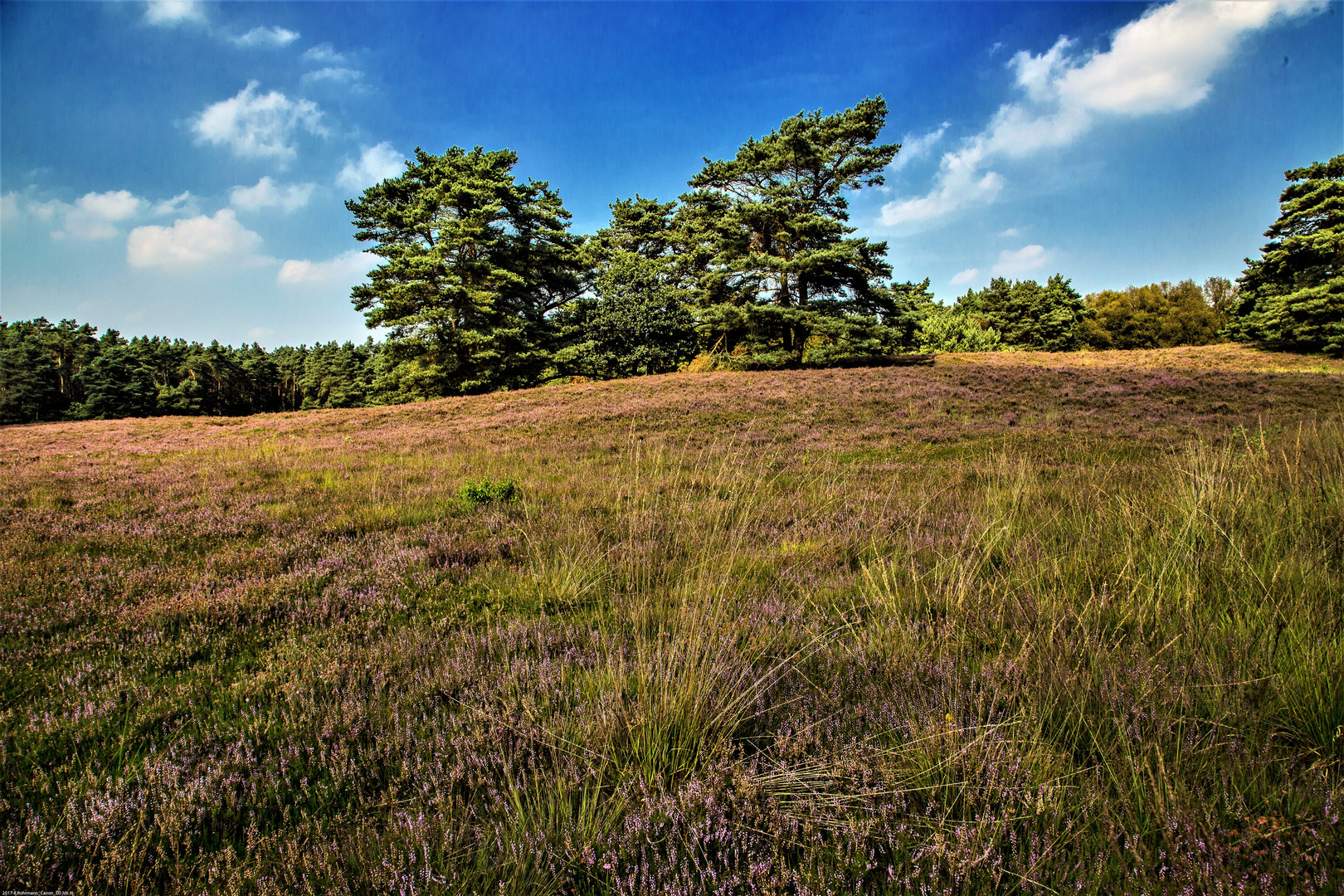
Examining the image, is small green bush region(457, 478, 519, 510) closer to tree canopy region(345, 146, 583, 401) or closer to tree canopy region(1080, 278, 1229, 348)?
tree canopy region(345, 146, 583, 401)

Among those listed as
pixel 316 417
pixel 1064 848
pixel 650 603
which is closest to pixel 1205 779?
pixel 1064 848

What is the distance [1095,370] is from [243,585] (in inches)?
1124

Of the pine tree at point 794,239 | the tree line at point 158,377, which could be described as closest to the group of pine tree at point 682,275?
the pine tree at point 794,239

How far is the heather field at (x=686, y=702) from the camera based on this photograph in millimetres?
1487

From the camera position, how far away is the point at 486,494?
6.31 m

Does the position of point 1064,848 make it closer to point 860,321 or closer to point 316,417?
point 316,417

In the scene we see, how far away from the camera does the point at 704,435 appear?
12.4m

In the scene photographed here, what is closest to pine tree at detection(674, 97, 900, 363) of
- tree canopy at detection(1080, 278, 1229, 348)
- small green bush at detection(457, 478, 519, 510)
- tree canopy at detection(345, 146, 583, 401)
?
tree canopy at detection(345, 146, 583, 401)

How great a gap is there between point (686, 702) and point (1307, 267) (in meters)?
52.4

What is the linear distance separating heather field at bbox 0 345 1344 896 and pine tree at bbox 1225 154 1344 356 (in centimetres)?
3808

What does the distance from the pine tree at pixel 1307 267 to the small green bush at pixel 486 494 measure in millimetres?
43511

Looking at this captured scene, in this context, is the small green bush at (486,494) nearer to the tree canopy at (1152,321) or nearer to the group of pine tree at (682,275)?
the group of pine tree at (682,275)

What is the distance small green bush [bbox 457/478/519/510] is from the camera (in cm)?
623

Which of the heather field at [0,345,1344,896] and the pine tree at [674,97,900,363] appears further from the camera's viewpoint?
the pine tree at [674,97,900,363]
